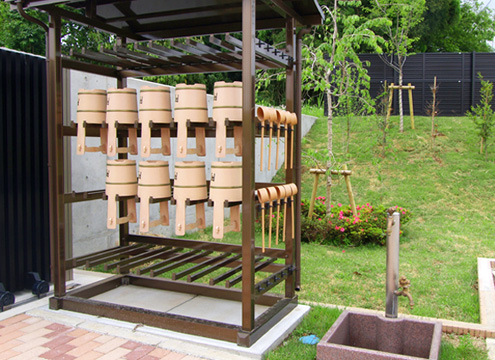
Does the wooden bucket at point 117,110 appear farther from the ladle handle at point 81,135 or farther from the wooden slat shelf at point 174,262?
the wooden slat shelf at point 174,262

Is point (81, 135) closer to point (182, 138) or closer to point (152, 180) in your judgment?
point (152, 180)

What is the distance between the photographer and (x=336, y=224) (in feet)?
21.5

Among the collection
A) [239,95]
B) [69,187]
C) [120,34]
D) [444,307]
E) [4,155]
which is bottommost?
[444,307]

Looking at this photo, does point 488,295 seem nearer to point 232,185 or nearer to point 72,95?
point 232,185

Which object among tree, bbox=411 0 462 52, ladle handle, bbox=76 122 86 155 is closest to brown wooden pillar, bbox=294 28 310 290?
ladle handle, bbox=76 122 86 155

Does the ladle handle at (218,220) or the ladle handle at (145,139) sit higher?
the ladle handle at (145,139)

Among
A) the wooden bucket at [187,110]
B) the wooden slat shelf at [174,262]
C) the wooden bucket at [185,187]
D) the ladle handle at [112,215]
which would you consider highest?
the wooden bucket at [187,110]

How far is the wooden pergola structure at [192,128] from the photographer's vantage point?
3.02 metres

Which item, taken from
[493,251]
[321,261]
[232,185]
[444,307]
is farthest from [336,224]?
[232,185]

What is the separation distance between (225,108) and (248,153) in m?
0.44

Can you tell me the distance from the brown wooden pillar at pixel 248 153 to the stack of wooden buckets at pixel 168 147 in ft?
0.83

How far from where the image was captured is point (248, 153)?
2963 millimetres

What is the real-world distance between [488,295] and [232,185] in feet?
8.17

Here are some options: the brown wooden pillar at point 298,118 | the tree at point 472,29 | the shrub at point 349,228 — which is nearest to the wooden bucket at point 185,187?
the brown wooden pillar at point 298,118
